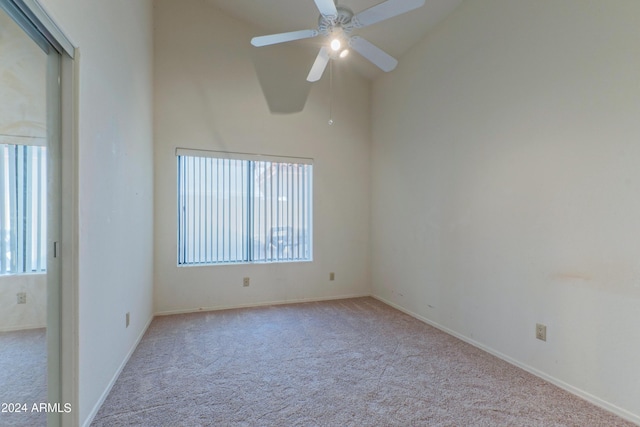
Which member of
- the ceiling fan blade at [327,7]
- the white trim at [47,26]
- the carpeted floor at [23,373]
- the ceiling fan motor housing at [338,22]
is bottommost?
the carpeted floor at [23,373]

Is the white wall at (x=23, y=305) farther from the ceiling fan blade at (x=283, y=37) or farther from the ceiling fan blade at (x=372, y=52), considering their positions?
the ceiling fan blade at (x=372, y=52)

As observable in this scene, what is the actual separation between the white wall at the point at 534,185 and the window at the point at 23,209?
3146 mm

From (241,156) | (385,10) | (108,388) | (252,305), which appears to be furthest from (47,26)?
(252,305)

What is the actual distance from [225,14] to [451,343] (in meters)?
4.67

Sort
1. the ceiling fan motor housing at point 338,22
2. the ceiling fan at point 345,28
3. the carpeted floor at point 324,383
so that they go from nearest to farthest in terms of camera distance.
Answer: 1. the carpeted floor at point 324,383
2. the ceiling fan at point 345,28
3. the ceiling fan motor housing at point 338,22

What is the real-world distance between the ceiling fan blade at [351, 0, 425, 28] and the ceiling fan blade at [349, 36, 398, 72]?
0.49 feet

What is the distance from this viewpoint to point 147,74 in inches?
123

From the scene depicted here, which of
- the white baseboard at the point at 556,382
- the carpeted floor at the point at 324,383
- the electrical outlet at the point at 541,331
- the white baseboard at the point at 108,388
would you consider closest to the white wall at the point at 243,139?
the carpeted floor at the point at 324,383

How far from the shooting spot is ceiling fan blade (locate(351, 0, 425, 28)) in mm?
1797

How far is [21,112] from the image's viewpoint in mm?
1271

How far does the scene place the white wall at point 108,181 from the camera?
1622 mm

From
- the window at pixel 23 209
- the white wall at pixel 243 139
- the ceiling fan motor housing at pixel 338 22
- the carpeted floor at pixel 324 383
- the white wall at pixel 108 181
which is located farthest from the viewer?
the white wall at pixel 243 139

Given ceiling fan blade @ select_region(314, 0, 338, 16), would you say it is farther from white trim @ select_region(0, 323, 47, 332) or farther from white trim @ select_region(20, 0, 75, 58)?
white trim @ select_region(0, 323, 47, 332)

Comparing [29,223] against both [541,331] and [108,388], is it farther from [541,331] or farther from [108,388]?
[541,331]
